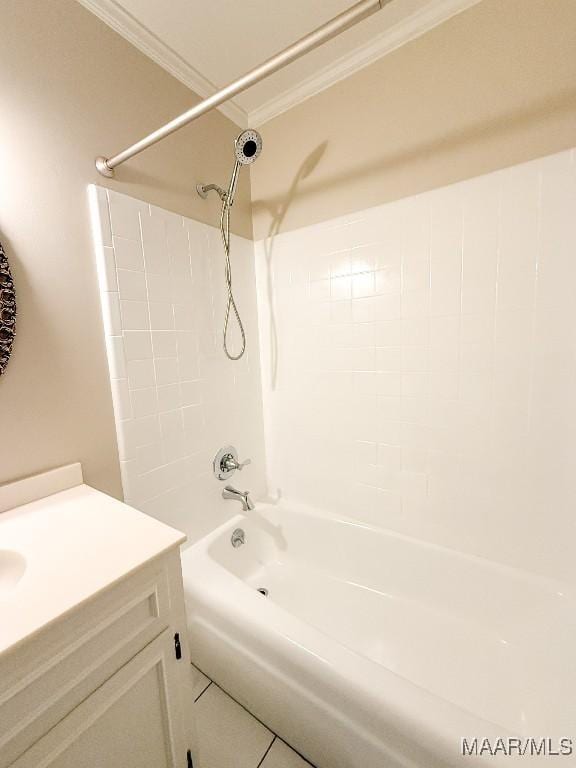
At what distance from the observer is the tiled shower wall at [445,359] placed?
1.08m

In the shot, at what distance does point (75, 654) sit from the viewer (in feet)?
1.80

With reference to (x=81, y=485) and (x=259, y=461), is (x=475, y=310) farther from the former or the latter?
(x=81, y=485)

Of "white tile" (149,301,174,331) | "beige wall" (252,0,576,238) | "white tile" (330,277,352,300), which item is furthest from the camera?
"white tile" (330,277,352,300)

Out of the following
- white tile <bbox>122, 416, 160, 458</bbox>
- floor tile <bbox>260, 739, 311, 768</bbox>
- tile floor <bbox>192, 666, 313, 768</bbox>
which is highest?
white tile <bbox>122, 416, 160, 458</bbox>

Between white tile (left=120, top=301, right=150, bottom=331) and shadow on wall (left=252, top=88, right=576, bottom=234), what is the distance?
3.14 feet

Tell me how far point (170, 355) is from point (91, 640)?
925 millimetres

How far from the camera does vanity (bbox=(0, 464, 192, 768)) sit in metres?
0.49

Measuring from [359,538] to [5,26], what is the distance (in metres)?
2.13

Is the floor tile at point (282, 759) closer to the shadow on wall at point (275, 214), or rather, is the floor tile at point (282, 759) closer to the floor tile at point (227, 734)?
the floor tile at point (227, 734)

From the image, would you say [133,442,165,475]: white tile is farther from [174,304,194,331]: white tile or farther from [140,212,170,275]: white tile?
[140,212,170,275]: white tile

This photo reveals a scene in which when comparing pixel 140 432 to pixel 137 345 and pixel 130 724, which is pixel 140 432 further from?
pixel 130 724

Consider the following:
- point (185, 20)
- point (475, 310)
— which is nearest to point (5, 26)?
point (185, 20)

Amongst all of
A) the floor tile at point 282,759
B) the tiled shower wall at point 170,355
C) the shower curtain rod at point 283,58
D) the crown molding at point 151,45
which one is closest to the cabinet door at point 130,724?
the floor tile at point 282,759

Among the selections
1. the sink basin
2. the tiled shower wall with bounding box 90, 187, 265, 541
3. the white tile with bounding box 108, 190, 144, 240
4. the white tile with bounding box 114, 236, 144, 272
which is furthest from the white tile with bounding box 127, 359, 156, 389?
the sink basin
